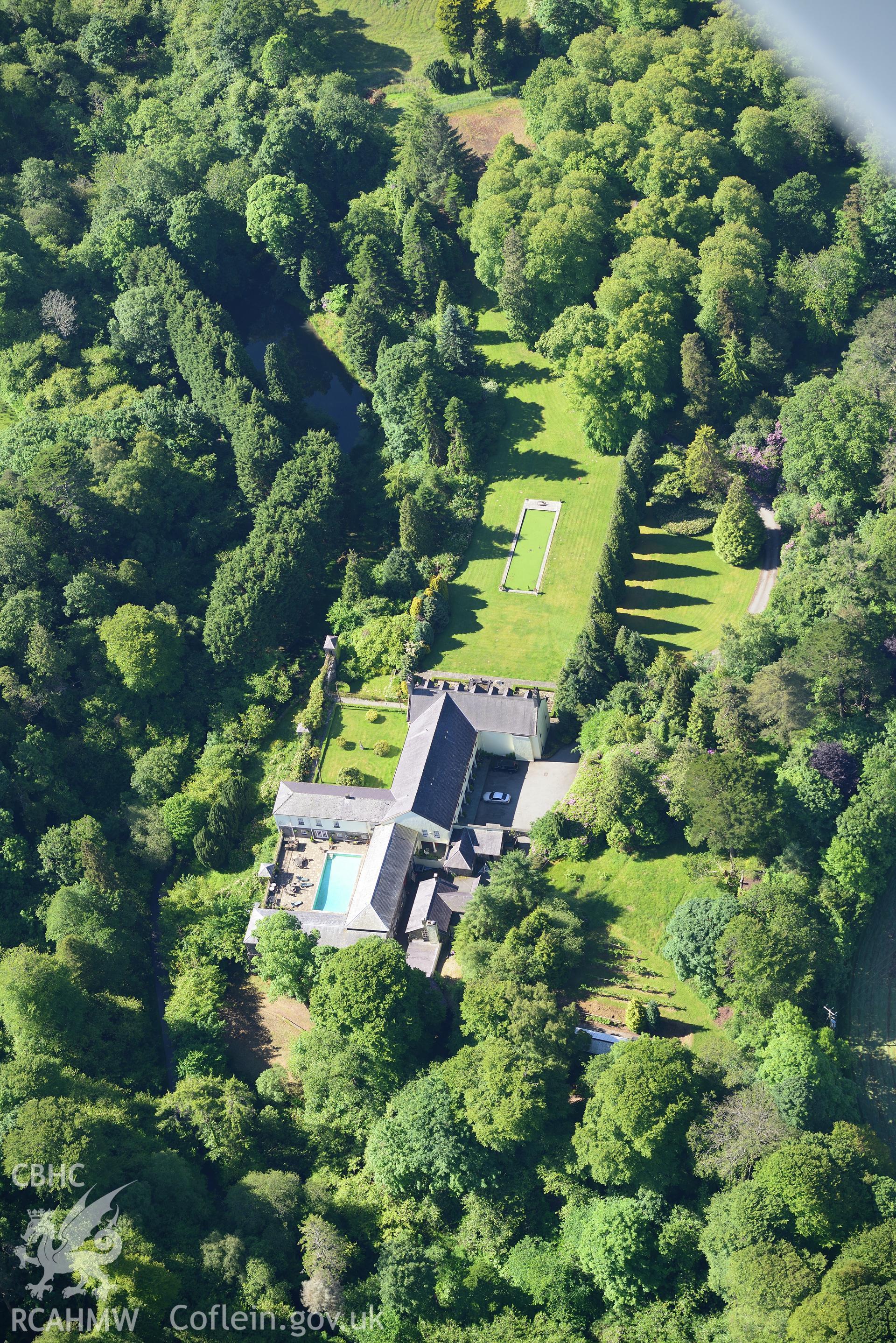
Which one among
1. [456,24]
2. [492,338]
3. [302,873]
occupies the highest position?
[456,24]

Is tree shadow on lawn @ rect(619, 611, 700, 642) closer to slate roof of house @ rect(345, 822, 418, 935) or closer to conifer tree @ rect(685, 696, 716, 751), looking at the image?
conifer tree @ rect(685, 696, 716, 751)

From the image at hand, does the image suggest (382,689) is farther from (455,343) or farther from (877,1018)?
(877,1018)

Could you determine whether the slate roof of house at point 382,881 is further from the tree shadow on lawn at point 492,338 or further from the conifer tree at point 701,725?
the tree shadow on lawn at point 492,338

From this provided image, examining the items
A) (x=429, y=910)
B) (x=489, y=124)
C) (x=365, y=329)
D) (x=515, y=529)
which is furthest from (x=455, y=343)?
(x=429, y=910)

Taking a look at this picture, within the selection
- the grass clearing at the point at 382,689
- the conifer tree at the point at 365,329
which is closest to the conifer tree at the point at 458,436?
the conifer tree at the point at 365,329

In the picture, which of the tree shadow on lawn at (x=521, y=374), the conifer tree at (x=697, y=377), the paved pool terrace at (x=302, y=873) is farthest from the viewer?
the tree shadow on lawn at (x=521, y=374)

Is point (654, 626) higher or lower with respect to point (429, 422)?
lower

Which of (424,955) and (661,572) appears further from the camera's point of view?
(661,572)

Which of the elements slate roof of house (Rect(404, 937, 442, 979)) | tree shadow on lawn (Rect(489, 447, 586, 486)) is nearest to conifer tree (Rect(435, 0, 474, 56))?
tree shadow on lawn (Rect(489, 447, 586, 486))

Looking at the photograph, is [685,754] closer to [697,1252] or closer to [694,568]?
[694,568]
